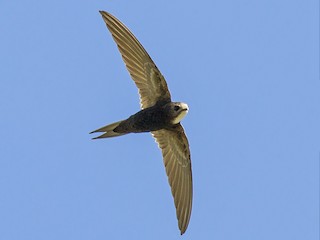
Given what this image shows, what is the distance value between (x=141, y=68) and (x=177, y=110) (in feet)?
2.30

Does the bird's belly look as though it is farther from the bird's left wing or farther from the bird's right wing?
the bird's left wing

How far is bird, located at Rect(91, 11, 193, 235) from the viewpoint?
45.8 ft

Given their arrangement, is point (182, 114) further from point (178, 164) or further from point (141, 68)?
point (178, 164)

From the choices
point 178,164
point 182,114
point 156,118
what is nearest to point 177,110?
point 182,114

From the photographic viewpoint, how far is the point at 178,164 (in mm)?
14703

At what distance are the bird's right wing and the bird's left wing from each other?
1.61ft

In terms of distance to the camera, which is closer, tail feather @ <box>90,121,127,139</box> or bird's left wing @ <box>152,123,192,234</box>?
tail feather @ <box>90,121,127,139</box>

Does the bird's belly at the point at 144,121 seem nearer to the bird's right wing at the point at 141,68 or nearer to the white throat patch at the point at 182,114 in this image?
the white throat patch at the point at 182,114

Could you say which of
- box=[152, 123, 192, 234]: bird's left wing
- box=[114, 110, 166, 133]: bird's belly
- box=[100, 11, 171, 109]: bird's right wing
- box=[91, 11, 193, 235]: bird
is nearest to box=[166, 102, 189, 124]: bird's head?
box=[91, 11, 193, 235]: bird

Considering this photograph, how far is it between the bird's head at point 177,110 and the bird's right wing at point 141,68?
8.3 inches

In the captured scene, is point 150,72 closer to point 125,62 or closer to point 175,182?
point 125,62

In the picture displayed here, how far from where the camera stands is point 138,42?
1400 cm

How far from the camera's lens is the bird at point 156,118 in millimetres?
13953

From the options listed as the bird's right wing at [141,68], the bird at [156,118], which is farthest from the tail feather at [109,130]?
the bird's right wing at [141,68]
